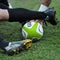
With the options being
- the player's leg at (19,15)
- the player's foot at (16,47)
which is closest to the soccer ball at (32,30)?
the player's leg at (19,15)

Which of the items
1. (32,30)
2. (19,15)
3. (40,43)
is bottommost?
(40,43)

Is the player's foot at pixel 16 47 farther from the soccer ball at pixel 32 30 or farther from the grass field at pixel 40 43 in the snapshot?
the soccer ball at pixel 32 30

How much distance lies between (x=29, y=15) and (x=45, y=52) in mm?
660

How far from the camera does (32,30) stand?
13.6ft

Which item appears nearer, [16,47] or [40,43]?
[16,47]

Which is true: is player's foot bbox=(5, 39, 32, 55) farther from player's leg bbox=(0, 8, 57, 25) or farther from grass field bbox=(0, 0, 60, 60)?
player's leg bbox=(0, 8, 57, 25)

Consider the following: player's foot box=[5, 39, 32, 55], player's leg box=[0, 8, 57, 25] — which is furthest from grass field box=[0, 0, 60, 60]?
player's leg box=[0, 8, 57, 25]

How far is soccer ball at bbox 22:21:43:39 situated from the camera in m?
4.12

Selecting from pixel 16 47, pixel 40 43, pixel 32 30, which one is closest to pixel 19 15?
pixel 32 30

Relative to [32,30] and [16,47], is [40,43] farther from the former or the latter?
[16,47]

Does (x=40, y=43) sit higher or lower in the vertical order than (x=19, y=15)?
lower

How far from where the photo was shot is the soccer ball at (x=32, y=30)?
4.12 meters

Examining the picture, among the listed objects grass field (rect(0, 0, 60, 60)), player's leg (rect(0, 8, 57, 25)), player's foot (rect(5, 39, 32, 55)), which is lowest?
grass field (rect(0, 0, 60, 60))

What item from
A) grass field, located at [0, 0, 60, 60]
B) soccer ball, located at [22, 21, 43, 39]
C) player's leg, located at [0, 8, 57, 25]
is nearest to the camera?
grass field, located at [0, 0, 60, 60]
